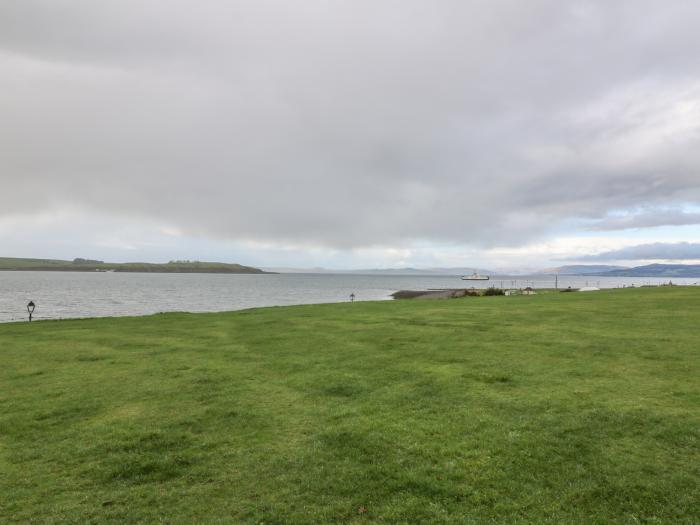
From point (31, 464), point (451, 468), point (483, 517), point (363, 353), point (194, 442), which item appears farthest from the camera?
point (363, 353)

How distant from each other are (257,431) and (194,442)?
4.17ft

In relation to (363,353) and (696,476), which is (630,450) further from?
(363,353)

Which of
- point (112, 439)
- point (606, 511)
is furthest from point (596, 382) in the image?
point (112, 439)

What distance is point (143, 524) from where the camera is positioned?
5.80 meters

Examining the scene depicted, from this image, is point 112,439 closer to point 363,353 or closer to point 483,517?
point 483,517

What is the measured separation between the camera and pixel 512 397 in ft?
32.8

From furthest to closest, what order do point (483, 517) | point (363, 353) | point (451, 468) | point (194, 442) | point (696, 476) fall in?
point (363, 353) → point (194, 442) → point (451, 468) → point (696, 476) → point (483, 517)

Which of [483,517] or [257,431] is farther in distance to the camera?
[257,431]

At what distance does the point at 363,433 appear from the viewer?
841 centimetres

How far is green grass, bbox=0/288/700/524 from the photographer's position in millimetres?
6082

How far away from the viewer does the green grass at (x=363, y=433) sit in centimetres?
608

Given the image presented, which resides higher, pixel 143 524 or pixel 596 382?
pixel 596 382

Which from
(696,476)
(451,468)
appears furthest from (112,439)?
(696,476)

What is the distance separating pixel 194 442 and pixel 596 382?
397 inches
